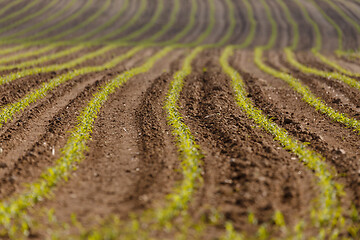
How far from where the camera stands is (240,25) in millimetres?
46125

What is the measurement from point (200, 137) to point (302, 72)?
13100 mm

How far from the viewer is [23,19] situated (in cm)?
4247

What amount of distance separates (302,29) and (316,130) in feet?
124

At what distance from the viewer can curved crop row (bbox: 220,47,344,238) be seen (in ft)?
18.9

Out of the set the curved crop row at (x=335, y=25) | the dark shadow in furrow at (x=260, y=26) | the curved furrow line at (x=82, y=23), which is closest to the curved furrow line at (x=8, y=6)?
the curved furrow line at (x=82, y=23)

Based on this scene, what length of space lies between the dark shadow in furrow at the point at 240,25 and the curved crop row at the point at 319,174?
93.6 feet

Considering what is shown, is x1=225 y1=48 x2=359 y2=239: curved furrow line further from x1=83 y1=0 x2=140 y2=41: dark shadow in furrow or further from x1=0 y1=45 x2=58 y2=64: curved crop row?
x1=83 y1=0 x2=140 y2=41: dark shadow in furrow

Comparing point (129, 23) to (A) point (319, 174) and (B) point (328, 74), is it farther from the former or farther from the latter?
(A) point (319, 174)

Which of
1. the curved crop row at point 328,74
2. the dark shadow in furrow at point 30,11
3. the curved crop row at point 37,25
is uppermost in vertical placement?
the dark shadow in furrow at point 30,11

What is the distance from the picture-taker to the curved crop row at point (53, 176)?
5.71m

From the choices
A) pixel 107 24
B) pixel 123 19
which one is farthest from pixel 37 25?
pixel 123 19

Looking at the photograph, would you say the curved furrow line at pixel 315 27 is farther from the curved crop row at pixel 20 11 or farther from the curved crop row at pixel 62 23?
the curved crop row at pixel 20 11

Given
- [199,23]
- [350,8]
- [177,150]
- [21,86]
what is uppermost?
[21,86]

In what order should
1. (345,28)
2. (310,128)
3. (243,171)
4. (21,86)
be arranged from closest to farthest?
(243,171) < (310,128) < (21,86) < (345,28)
